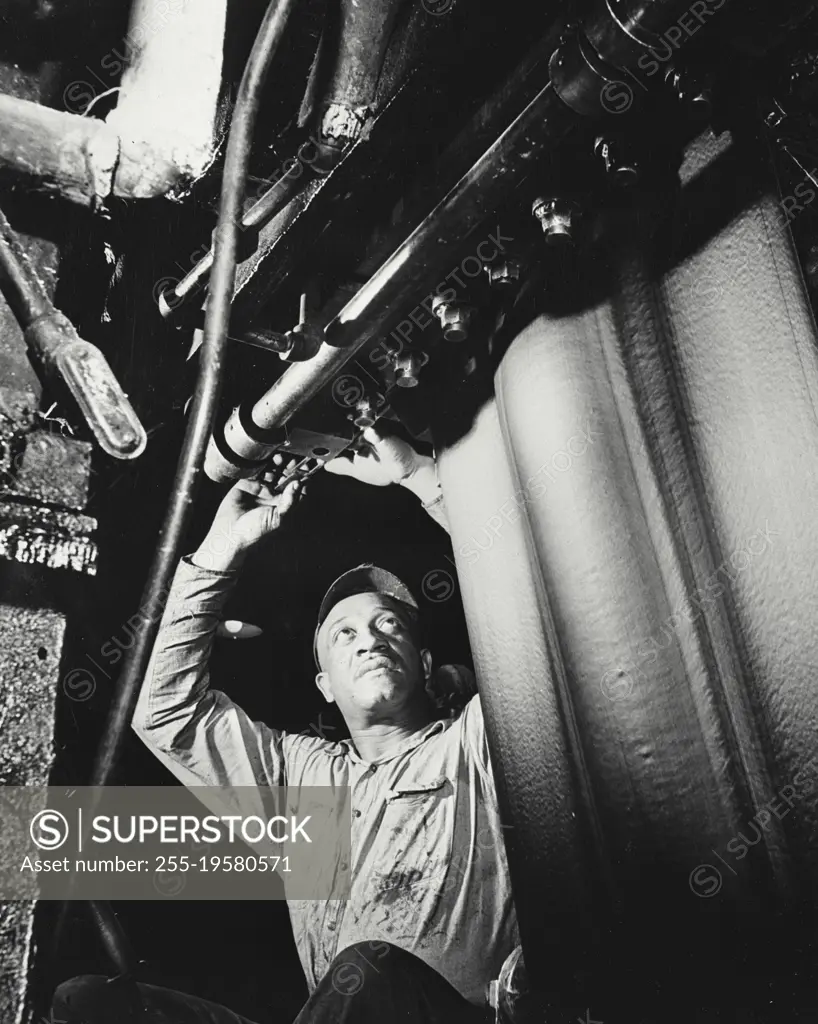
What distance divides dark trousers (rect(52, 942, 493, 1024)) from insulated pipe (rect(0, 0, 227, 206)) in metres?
2.32

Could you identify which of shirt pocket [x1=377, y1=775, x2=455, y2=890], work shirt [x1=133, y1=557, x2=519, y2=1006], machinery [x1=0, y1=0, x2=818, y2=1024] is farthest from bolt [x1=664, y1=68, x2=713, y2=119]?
shirt pocket [x1=377, y1=775, x2=455, y2=890]

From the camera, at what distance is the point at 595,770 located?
1.62 meters

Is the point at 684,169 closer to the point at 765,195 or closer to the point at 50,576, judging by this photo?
the point at 765,195

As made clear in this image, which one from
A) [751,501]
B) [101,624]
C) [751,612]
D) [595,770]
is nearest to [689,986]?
[595,770]

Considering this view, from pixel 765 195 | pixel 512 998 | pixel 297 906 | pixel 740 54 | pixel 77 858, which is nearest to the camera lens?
pixel 740 54

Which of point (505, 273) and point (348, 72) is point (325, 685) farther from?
point (348, 72)

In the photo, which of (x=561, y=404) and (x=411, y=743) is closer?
(x=561, y=404)

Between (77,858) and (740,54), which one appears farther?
(77,858)

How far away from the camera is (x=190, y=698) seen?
10.1 feet

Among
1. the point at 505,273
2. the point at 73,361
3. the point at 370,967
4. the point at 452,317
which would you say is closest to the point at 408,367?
the point at 452,317

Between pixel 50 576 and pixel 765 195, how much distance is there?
2.08 meters

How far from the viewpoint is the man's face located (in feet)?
10.7

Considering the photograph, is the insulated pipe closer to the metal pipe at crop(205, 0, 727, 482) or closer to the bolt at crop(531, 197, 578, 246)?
the metal pipe at crop(205, 0, 727, 482)

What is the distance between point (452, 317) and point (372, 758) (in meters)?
2.16
